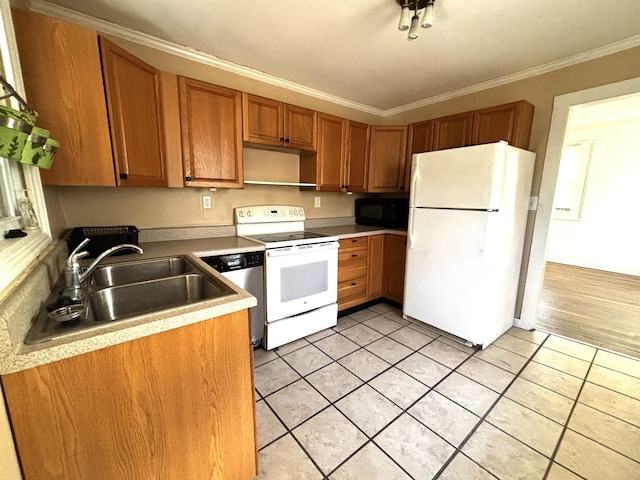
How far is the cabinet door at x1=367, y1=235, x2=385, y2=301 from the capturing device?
295cm

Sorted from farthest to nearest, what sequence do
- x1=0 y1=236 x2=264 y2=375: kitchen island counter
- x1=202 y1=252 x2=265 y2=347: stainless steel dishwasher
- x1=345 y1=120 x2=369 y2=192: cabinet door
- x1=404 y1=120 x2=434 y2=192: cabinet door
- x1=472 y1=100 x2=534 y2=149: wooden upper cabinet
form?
x1=345 y1=120 x2=369 y2=192: cabinet door
x1=404 y1=120 x2=434 y2=192: cabinet door
x1=472 y1=100 x2=534 y2=149: wooden upper cabinet
x1=202 y1=252 x2=265 y2=347: stainless steel dishwasher
x1=0 y1=236 x2=264 y2=375: kitchen island counter

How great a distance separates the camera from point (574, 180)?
15.4ft

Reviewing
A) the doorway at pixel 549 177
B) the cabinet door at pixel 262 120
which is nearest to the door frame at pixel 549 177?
the doorway at pixel 549 177

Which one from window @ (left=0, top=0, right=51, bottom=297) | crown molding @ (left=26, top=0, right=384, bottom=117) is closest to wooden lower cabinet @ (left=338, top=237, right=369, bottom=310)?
crown molding @ (left=26, top=0, right=384, bottom=117)

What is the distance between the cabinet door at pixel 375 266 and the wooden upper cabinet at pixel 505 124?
1.34 metres

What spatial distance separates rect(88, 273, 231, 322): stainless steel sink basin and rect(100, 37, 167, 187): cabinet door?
76cm

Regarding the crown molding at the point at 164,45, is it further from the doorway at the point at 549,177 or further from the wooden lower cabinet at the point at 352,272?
the doorway at the point at 549,177

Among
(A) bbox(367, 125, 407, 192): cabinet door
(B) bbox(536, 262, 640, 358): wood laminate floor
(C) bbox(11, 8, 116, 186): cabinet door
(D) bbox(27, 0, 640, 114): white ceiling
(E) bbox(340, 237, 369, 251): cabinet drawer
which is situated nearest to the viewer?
(C) bbox(11, 8, 116, 186): cabinet door

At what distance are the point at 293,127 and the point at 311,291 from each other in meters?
1.54

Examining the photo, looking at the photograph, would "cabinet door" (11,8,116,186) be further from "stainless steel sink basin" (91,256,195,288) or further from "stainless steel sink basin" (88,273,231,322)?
"stainless steel sink basin" (88,273,231,322)

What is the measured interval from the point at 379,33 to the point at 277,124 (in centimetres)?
104

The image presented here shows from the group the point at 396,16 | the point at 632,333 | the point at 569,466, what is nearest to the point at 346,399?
the point at 569,466

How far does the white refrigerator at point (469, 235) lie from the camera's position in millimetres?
2053

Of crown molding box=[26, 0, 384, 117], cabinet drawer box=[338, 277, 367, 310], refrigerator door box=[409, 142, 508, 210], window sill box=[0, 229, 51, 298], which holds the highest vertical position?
crown molding box=[26, 0, 384, 117]
